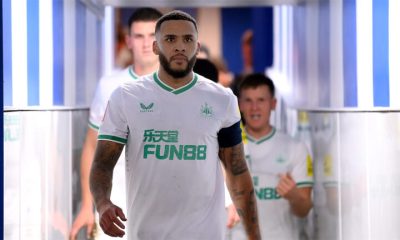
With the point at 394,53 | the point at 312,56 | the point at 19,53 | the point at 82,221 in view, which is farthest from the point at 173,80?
the point at 312,56

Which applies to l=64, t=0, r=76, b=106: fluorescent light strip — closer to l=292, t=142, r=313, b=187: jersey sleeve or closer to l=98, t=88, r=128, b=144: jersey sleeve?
l=292, t=142, r=313, b=187: jersey sleeve

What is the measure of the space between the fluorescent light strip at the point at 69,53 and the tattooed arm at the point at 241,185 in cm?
205

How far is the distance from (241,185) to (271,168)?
6.36 ft

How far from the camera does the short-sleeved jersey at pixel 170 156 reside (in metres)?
4.25

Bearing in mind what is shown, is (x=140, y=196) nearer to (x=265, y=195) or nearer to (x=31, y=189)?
(x=31, y=189)

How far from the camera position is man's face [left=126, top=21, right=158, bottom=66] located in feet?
19.9

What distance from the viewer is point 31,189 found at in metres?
5.07

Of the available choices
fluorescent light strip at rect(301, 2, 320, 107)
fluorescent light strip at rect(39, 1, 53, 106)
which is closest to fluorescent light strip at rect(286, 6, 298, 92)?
fluorescent light strip at rect(301, 2, 320, 107)

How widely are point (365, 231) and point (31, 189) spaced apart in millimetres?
1808

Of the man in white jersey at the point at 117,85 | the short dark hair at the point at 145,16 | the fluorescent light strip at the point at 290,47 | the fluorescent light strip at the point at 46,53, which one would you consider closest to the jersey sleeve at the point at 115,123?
the fluorescent light strip at the point at 46,53

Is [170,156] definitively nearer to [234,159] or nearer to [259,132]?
[234,159]

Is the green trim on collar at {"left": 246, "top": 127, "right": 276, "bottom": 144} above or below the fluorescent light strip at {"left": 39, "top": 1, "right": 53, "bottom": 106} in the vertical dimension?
below

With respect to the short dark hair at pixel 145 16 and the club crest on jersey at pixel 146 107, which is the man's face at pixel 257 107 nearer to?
the short dark hair at pixel 145 16

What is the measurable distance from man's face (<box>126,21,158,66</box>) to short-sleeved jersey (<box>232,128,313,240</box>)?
3.09 ft
